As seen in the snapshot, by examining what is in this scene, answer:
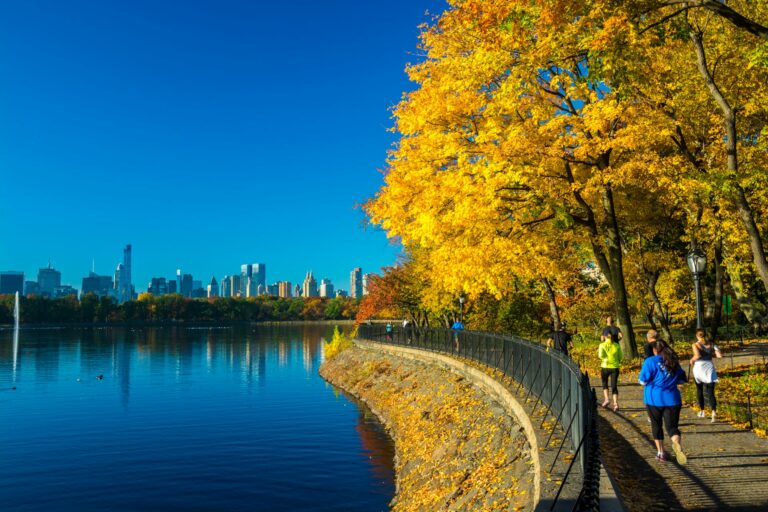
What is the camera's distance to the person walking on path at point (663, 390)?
1026 centimetres

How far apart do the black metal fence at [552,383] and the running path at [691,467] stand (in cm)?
85

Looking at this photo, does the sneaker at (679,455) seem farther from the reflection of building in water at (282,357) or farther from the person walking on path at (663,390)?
the reflection of building in water at (282,357)

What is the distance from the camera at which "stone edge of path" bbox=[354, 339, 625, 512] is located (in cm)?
778

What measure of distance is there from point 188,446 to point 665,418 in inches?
848

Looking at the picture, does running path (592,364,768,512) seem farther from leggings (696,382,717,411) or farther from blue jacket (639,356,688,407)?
blue jacket (639,356,688,407)

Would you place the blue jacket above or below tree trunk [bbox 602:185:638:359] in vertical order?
below

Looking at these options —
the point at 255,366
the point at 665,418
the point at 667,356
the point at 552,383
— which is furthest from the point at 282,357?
the point at 667,356

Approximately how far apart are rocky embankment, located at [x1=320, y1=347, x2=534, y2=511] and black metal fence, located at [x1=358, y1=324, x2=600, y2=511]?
3.49ft

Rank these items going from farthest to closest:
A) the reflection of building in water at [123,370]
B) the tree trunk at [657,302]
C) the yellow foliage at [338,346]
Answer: the yellow foliage at [338,346]
the reflection of building in water at [123,370]
the tree trunk at [657,302]

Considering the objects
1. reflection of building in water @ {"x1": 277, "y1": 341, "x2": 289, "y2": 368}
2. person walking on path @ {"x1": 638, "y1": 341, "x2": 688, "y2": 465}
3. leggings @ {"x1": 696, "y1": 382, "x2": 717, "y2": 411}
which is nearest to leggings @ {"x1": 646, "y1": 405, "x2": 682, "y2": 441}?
person walking on path @ {"x1": 638, "y1": 341, "x2": 688, "y2": 465}

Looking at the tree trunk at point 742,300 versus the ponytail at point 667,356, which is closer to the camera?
the ponytail at point 667,356

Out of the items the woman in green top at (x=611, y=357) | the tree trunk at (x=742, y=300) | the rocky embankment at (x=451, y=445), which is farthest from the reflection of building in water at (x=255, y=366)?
the woman in green top at (x=611, y=357)

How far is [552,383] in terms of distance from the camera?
45.8ft

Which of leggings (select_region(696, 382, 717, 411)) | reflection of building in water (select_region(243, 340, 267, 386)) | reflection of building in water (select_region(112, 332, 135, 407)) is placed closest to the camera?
leggings (select_region(696, 382, 717, 411))
